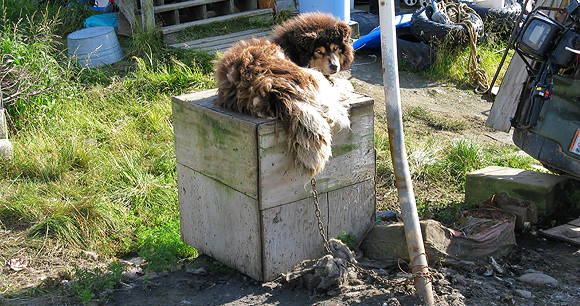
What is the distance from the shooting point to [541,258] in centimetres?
353

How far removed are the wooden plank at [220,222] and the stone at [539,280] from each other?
5.35 ft

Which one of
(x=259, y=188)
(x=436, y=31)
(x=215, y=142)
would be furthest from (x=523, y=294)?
(x=436, y=31)

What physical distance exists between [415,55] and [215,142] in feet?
17.5

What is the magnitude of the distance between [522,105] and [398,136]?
4.91ft

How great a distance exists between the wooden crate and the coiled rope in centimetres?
442

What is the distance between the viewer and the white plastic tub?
22.3 feet

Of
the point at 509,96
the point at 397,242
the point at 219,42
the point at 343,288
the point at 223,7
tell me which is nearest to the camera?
the point at 343,288

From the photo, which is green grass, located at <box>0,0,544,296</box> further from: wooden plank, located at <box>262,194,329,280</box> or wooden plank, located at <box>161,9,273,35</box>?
wooden plank, located at <box>262,194,329,280</box>

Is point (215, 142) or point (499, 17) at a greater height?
point (499, 17)

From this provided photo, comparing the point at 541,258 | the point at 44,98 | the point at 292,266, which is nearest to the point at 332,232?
the point at 292,266

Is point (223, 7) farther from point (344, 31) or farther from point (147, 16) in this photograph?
point (344, 31)

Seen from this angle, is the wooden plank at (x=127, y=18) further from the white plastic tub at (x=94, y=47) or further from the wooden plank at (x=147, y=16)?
the white plastic tub at (x=94, y=47)

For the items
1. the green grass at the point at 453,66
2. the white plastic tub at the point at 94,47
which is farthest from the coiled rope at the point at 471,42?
the white plastic tub at the point at 94,47

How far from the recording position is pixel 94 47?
6.84 metres
